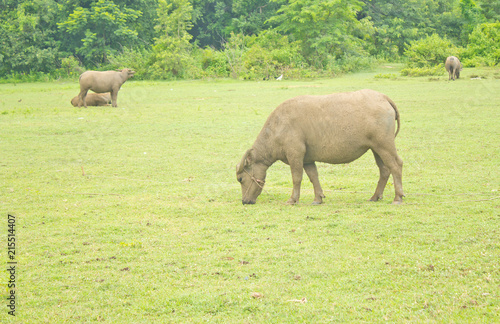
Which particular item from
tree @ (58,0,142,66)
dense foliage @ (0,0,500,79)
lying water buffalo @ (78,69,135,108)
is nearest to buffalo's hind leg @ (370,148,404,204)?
lying water buffalo @ (78,69,135,108)

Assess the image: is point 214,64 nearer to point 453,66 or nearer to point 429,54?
point 429,54

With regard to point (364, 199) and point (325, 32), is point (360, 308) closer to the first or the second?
point (364, 199)

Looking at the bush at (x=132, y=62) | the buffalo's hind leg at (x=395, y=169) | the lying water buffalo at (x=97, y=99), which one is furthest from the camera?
the bush at (x=132, y=62)

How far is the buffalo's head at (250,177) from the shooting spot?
823 centimetres

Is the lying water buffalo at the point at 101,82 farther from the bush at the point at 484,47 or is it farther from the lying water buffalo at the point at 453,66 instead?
the bush at the point at 484,47

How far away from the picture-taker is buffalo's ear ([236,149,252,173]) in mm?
8281

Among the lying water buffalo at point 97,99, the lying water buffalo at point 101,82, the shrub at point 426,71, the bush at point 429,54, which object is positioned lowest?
the shrub at point 426,71

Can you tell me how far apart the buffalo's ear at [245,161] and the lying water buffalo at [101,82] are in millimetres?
14766

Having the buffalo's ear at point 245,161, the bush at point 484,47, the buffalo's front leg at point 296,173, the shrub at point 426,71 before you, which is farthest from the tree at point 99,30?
the buffalo's front leg at point 296,173

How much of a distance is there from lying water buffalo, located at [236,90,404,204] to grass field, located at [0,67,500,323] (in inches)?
15.2

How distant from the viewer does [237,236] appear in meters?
6.52

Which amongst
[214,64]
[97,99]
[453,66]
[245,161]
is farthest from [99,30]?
[245,161]

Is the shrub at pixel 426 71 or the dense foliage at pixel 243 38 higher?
the dense foliage at pixel 243 38

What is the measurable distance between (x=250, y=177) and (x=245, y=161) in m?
0.27
